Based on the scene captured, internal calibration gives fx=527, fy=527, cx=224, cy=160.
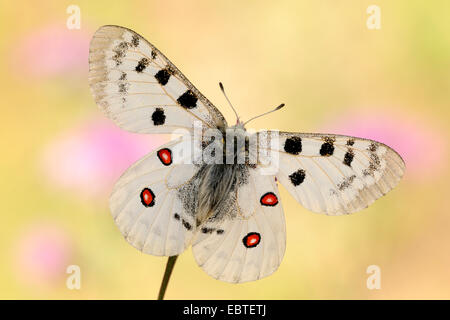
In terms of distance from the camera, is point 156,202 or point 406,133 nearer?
point 156,202

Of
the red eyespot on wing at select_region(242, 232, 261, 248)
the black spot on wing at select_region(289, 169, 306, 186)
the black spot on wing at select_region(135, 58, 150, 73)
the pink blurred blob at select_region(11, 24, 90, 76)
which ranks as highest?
the pink blurred blob at select_region(11, 24, 90, 76)

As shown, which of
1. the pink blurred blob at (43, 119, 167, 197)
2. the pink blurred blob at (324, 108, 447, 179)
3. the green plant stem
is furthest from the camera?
the pink blurred blob at (324, 108, 447, 179)

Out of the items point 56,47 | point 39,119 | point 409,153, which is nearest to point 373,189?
point 409,153

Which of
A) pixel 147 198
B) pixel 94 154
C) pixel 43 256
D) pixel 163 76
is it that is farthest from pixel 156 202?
pixel 43 256

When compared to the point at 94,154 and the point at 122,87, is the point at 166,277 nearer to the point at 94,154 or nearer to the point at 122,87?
the point at 122,87

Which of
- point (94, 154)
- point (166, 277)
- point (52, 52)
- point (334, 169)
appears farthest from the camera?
point (52, 52)

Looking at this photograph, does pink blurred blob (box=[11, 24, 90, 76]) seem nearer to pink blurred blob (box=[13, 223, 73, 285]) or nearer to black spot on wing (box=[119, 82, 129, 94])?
pink blurred blob (box=[13, 223, 73, 285])

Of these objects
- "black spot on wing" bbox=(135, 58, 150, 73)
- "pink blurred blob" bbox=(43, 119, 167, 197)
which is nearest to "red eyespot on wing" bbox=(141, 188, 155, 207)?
"black spot on wing" bbox=(135, 58, 150, 73)
